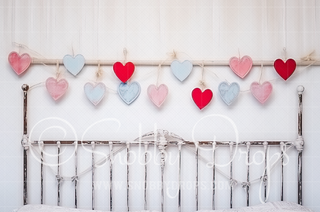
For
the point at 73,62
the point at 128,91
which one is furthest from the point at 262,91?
the point at 73,62

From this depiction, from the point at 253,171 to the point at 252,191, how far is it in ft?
0.39

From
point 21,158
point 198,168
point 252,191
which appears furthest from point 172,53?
point 21,158

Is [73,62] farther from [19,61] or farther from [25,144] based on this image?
[25,144]

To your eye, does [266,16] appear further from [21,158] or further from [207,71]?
[21,158]

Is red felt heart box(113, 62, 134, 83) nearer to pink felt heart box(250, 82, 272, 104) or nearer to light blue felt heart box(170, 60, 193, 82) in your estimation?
light blue felt heart box(170, 60, 193, 82)

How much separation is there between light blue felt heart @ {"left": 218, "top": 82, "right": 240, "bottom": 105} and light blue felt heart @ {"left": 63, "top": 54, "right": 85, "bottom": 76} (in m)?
0.83

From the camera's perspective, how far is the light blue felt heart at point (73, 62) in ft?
6.06

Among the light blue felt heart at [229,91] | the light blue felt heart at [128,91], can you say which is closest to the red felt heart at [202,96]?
the light blue felt heart at [229,91]

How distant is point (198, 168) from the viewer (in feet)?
6.14

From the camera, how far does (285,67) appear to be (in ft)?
6.01

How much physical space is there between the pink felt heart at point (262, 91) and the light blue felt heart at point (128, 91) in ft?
2.24

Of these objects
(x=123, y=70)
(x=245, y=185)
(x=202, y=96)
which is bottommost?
(x=245, y=185)

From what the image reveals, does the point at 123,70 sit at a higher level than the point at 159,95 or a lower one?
higher

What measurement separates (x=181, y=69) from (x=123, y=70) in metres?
0.34
